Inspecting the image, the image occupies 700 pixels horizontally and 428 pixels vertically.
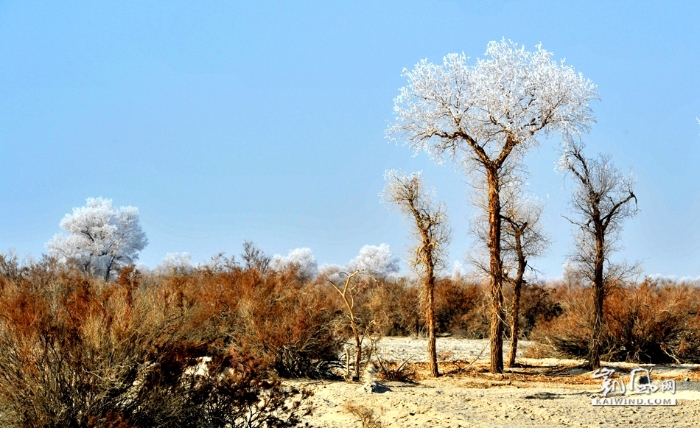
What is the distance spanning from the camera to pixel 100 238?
64312mm

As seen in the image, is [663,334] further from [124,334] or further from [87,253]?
[87,253]

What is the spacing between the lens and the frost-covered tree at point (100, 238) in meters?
62.7

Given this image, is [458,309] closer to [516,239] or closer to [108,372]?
[516,239]

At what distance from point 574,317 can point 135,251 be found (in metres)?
52.7

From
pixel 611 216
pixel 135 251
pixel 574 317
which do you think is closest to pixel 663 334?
pixel 574 317

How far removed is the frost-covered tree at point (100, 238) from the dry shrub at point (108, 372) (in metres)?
57.6

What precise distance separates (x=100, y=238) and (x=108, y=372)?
61632mm

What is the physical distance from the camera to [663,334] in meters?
20.3

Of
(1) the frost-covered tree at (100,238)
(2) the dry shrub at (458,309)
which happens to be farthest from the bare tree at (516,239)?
(1) the frost-covered tree at (100,238)

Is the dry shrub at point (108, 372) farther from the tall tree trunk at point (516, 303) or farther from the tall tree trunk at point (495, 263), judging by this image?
the tall tree trunk at point (516, 303)

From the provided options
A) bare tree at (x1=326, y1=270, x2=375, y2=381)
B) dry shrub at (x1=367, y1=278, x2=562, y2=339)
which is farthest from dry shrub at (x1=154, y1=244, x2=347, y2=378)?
dry shrub at (x1=367, y1=278, x2=562, y2=339)

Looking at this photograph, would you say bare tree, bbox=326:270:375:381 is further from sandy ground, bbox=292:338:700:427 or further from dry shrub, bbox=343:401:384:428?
dry shrub, bbox=343:401:384:428

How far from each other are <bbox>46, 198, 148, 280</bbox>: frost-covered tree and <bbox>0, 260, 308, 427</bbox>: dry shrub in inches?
2266
